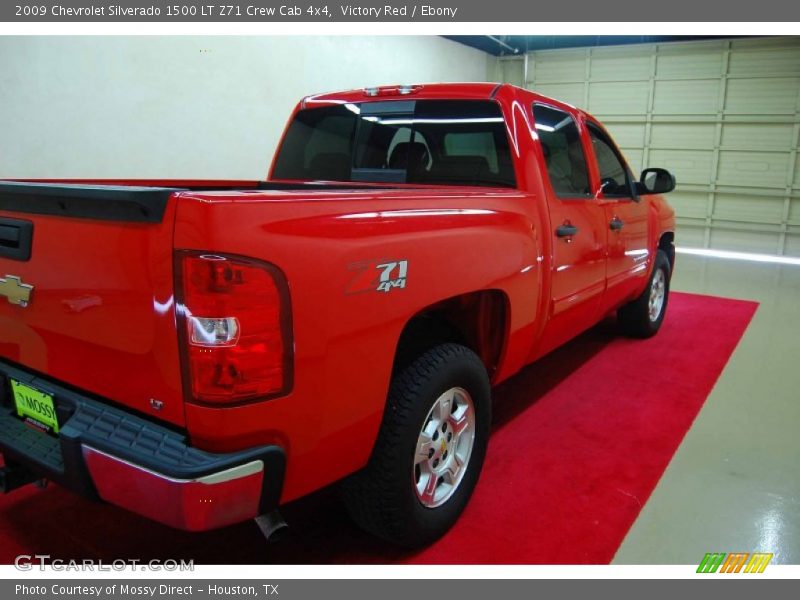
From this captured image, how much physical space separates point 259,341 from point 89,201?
595 mm

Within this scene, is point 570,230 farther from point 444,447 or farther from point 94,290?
point 94,290

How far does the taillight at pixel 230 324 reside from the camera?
1.34 meters

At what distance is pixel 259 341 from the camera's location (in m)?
1.40

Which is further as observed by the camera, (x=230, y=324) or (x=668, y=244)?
(x=668, y=244)

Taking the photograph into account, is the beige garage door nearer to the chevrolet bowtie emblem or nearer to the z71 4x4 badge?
the z71 4x4 badge

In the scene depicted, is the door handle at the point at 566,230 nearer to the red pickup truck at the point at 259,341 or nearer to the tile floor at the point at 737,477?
the red pickup truck at the point at 259,341

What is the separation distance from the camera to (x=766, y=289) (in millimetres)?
7484

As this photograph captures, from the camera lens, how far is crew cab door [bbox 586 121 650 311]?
11.4 ft

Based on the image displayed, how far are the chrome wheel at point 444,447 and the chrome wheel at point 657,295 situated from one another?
10.1 feet

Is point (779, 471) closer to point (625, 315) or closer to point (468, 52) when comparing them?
point (625, 315)

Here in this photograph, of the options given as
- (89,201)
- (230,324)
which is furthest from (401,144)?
(230,324)

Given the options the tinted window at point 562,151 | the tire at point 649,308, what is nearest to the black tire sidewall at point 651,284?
the tire at point 649,308

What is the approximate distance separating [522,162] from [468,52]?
413 inches

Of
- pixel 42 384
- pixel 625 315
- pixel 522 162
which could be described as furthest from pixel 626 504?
pixel 625 315
